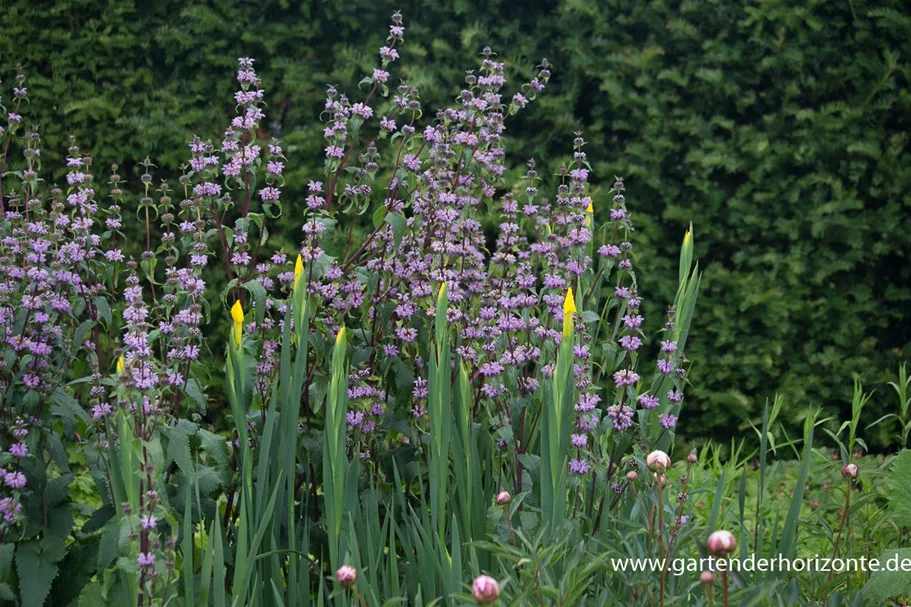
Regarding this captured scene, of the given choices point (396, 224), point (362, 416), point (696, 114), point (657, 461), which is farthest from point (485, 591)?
point (696, 114)

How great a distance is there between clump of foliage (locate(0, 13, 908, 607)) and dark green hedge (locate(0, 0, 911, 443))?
1.82 m

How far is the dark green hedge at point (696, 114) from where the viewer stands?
4445 millimetres

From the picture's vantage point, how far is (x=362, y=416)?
7.82 feet

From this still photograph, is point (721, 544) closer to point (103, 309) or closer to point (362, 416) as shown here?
point (362, 416)

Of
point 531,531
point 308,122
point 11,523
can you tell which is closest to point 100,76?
point 308,122

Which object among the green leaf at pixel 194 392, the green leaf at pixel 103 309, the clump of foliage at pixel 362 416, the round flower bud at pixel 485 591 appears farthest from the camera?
the green leaf at pixel 103 309

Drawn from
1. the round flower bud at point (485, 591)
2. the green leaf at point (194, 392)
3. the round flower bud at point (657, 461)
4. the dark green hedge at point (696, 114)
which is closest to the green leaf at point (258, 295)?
the green leaf at point (194, 392)

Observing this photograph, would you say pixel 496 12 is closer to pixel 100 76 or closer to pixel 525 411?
pixel 100 76

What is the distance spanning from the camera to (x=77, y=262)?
2.46m

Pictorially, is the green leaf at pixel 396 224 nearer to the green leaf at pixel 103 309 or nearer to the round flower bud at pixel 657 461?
the green leaf at pixel 103 309

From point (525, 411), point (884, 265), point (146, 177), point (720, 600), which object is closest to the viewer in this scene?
point (720, 600)

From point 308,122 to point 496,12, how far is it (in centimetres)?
104

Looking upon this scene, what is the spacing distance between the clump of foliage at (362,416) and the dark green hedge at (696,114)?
182 cm

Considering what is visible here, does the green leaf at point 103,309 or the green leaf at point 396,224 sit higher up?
the green leaf at point 396,224
